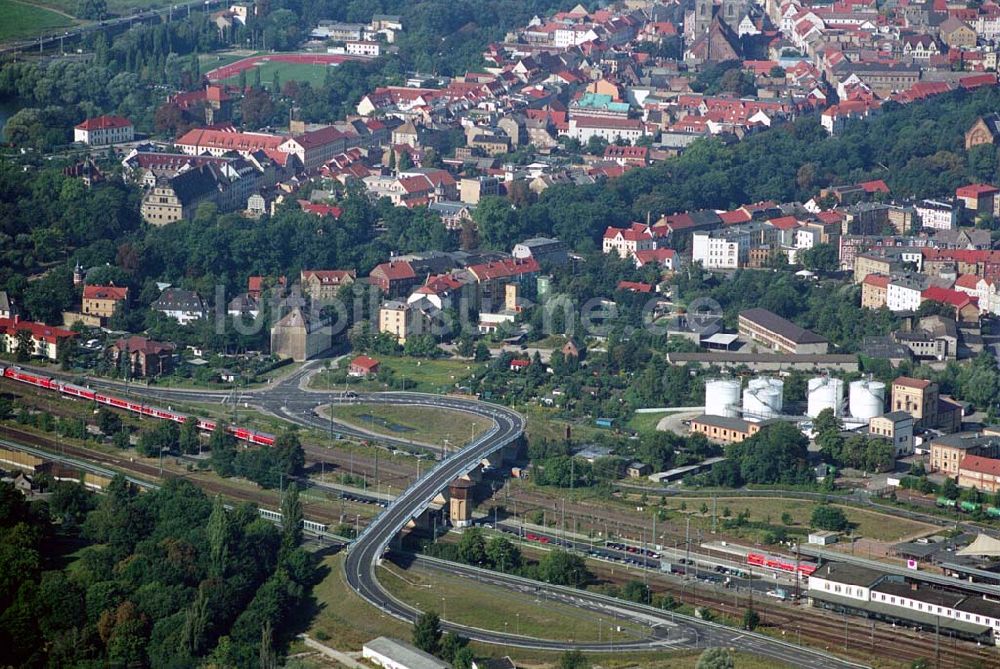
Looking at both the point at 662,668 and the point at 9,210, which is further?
the point at 9,210

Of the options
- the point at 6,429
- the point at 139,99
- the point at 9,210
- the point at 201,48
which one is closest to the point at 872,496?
the point at 6,429

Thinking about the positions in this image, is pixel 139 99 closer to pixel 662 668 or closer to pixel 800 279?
pixel 800 279

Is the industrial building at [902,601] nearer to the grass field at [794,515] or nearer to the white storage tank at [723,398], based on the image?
the grass field at [794,515]

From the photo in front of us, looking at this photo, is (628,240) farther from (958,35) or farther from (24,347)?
(958,35)

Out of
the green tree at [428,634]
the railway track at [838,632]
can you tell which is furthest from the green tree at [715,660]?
the green tree at [428,634]

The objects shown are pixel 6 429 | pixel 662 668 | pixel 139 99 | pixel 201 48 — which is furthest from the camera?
pixel 201 48

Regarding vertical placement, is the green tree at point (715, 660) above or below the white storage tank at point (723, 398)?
below

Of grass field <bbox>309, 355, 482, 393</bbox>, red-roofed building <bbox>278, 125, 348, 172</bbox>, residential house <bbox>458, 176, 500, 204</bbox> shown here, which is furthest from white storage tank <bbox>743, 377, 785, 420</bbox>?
red-roofed building <bbox>278, 125, 348, 172</bbox>
